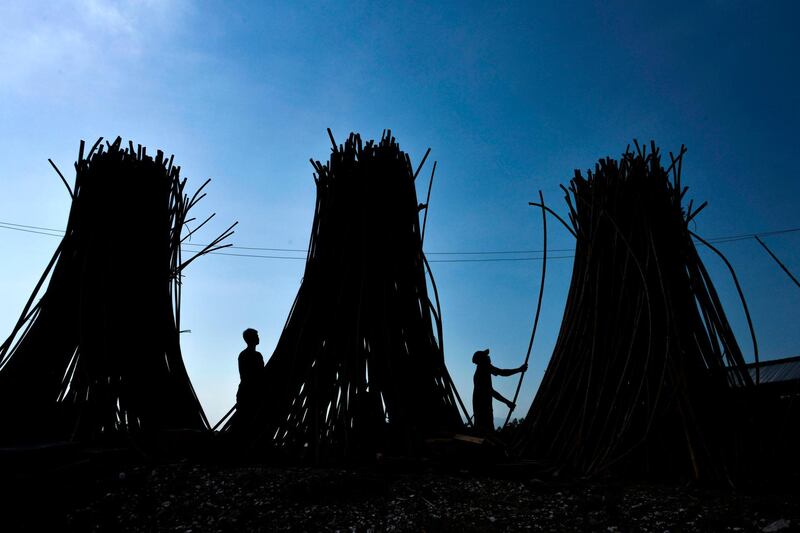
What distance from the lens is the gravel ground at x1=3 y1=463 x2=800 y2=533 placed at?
11.9 ft

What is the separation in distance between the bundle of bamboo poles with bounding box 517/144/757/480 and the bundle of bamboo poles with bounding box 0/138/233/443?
333 centimetres

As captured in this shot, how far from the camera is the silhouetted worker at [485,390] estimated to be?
18.3ft

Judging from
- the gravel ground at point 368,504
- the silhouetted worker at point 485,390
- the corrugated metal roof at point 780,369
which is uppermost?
the corrugated metal roof at point 780,369

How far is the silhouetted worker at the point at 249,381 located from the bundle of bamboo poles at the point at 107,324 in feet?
2.16

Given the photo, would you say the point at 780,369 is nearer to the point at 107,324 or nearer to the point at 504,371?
the point at 504,371

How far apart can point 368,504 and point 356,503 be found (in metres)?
0.07

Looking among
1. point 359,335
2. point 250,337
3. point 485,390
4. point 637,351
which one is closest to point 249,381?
point 250,337

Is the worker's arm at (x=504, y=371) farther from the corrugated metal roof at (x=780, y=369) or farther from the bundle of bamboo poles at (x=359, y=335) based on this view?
the corrugated metal roof at (x=780, y=369)

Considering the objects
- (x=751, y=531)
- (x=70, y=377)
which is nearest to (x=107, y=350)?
(x=70, y=377)

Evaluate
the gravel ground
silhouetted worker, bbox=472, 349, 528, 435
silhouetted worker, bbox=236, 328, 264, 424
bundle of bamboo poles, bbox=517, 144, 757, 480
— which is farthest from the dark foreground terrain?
silhouetted worker, bbox=472, 349, 528, 435

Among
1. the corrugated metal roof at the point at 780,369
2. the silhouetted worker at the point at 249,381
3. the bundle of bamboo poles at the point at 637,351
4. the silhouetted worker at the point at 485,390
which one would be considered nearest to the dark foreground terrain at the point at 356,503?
the bundle of bamboo poles at the point at 637,351

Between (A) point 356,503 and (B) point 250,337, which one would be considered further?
(B) point 250,337

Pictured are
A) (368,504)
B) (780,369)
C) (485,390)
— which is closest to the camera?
(368,504)

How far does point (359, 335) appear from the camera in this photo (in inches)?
200
